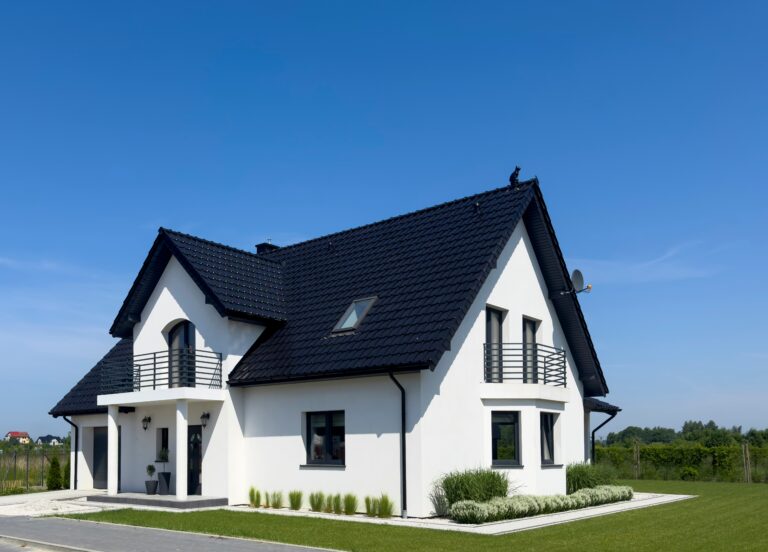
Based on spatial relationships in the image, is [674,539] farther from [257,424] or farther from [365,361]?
[257,424]

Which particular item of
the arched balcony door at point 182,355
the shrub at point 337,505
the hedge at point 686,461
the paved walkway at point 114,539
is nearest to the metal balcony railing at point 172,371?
the arched balcony door at point 182,355

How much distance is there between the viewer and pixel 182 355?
70.4 feet

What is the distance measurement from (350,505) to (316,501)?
3.79 feet

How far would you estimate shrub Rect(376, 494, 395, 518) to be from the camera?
1795 centimetres

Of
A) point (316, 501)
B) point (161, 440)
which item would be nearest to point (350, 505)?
point (316, 501)

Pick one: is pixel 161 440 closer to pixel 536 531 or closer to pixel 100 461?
pixel 100 461

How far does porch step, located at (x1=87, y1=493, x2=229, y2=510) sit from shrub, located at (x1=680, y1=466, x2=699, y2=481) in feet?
67.9

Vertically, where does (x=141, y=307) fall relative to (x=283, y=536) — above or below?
above

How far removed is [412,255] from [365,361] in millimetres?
4184

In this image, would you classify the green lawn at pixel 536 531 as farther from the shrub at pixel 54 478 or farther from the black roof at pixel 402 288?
the shrub at pixel 54 478

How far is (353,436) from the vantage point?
1895 centimetres

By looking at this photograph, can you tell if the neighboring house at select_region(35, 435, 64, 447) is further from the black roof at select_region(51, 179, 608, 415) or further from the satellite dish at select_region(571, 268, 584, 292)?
the satellite dish at select_region(571, 268, 584, 292)

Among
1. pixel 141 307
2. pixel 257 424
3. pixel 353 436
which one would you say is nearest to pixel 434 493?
pixel 353 436

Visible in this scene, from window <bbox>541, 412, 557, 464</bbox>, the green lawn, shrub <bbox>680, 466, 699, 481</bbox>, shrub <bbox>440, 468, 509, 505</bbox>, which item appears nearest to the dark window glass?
window <bbox>541, 412, 557, 464</bbox>
